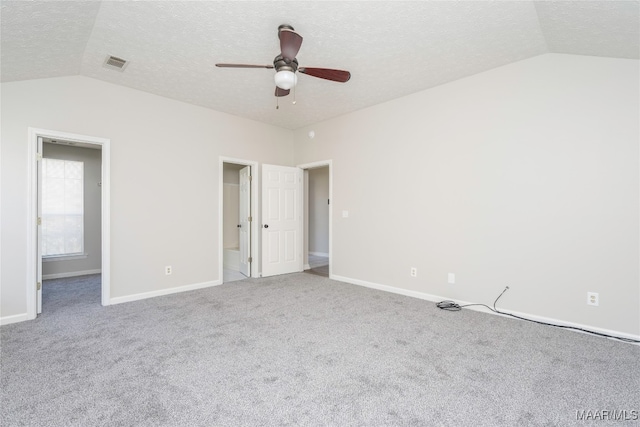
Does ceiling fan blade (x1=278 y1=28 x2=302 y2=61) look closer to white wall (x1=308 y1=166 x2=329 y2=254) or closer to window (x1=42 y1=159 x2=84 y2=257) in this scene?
window (x1=42 y1=159 x2=84 y2=257)

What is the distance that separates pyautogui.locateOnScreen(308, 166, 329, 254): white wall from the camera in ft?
26.6

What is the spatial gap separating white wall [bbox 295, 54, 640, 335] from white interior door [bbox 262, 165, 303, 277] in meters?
1.58

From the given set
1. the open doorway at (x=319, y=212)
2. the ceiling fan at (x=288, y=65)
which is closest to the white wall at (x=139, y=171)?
the ceiling fan at (x=288, y=65)

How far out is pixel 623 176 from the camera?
8.70ft

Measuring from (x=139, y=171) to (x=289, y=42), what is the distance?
2899mm

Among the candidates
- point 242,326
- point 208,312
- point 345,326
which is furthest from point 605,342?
point 208,312

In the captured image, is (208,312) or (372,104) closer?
(208,312)

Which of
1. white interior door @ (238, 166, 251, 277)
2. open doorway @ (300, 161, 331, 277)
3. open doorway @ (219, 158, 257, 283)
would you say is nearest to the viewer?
open doorway @ (219, 158, 257, 283)

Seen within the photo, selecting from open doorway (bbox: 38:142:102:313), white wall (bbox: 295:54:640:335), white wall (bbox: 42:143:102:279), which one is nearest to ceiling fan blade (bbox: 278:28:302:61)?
white wall (bbox: 295:54:640:335)

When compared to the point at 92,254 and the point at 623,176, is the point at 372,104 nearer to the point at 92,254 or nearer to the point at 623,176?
the point at 623,176

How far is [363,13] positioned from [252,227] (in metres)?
3.82

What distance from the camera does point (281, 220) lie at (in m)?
5.44

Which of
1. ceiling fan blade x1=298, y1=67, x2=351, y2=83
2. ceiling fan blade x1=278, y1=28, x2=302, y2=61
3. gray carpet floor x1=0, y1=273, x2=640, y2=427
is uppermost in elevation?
ceiling fan blade x1=278, y1=28, x2=302, y2=61

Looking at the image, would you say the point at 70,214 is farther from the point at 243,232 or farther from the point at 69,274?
the point at 243,232
